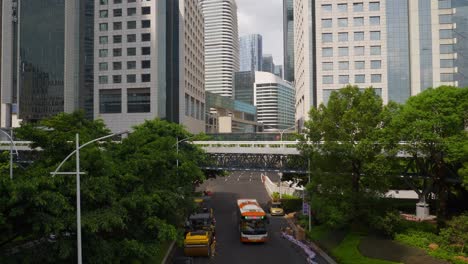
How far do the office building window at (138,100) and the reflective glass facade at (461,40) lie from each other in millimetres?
60229

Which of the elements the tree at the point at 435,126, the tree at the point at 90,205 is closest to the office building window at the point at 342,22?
the tree at the point at 435,126

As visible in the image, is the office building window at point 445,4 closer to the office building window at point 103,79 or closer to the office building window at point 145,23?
the office building window at point 145,23

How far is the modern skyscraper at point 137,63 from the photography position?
8925 centimetres

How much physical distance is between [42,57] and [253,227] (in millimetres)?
71981

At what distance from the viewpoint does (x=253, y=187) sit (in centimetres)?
8950

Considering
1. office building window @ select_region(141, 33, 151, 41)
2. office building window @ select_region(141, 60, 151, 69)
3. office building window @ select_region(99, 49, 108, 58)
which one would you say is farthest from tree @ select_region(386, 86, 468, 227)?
office building window @ select_region(99, 49, 108, 58)

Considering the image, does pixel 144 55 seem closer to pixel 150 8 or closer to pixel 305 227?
pixel 150 8

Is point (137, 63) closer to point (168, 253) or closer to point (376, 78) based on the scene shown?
point (376, 78)

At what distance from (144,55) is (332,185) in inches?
2550

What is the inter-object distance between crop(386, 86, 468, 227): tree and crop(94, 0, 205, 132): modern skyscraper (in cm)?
6162

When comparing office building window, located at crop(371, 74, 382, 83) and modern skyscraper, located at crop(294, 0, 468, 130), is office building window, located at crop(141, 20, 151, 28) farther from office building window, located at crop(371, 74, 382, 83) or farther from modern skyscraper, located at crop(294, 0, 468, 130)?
office building window, located at crop(371, 74, 382, 83)

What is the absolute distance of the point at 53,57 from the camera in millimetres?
89562

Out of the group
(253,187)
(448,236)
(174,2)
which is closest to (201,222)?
(448,236)

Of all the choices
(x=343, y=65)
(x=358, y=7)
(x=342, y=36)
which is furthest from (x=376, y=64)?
(x=358, y=7)
